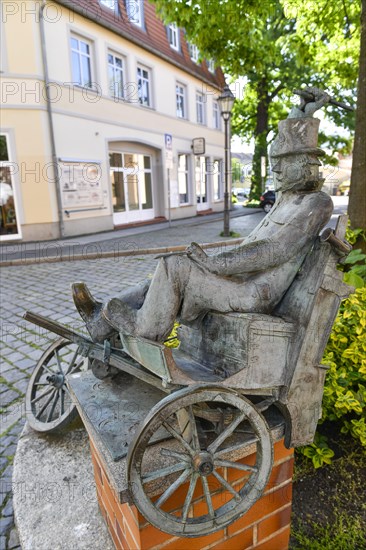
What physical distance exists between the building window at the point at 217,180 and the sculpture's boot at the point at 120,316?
20507 millimetres

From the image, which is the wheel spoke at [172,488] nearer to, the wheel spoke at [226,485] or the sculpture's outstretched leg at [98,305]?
the wheel spoke at [226,485]

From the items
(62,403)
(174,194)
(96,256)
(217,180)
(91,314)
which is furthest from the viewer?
(217,180)

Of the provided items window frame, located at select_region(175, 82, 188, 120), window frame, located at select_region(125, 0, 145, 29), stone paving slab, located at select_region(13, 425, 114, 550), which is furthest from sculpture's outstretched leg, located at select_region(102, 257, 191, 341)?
window frame, located at select_region(175, 82, 188, 120)

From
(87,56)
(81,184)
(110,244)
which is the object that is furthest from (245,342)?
(87,56)

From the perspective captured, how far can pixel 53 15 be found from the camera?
10906mm

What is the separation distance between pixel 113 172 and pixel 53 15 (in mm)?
5005

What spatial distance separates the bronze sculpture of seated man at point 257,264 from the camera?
147 centimetres

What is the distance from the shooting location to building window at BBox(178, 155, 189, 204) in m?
18.5

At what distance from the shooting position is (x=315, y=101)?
156cm

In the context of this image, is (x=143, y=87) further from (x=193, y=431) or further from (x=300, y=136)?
(x=193, y=431)

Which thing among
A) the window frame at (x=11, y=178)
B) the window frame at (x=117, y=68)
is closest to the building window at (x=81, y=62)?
the window frame at (x=117, y=68)

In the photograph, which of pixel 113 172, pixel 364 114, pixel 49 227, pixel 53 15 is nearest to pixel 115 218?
pixel 113 172

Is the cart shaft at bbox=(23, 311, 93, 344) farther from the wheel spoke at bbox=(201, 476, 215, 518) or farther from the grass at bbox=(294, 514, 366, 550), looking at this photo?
the grass at bbox=(294, 514, 366, 550)

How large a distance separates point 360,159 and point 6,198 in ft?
33.4
